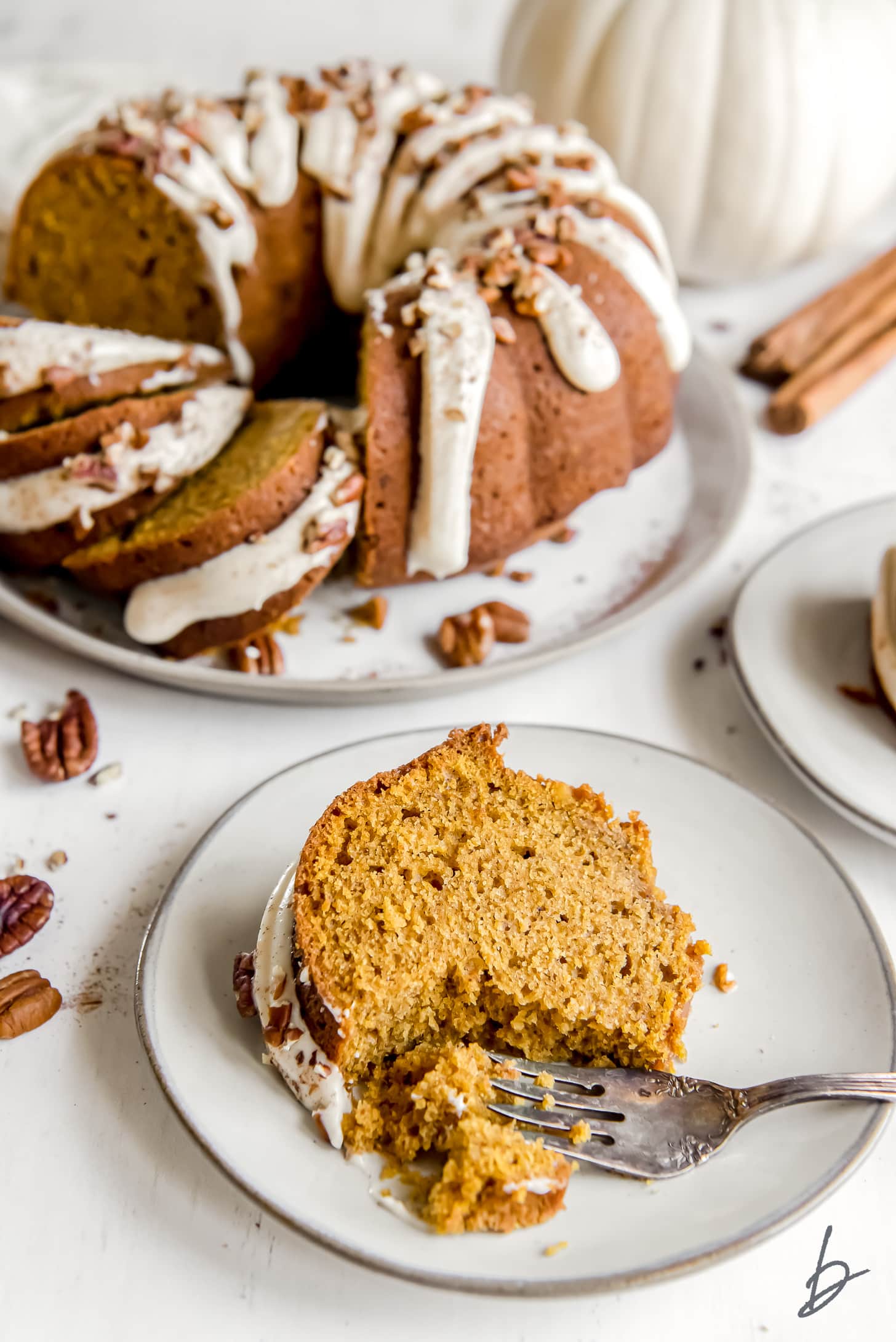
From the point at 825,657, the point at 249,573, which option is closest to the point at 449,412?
the point at 249,573

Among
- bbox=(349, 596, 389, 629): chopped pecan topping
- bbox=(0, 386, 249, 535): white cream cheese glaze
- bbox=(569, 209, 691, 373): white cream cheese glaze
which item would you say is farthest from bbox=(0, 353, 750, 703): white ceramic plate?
bbox=(569, 209, 691, 373): white cream cheese glaze

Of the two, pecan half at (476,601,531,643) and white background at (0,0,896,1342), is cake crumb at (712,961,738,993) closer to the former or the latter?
white background at (0,0,896,1342)

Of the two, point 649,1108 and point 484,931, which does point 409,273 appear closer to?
point 484,931

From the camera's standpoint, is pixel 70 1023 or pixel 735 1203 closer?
pixel 735 1203

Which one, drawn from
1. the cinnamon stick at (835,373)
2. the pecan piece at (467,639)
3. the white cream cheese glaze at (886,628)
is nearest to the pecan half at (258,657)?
the pecan piece at (467,639)

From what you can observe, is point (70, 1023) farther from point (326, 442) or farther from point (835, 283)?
point (835, 283)

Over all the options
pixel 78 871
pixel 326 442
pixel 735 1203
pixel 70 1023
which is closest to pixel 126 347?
pixel 326 442
